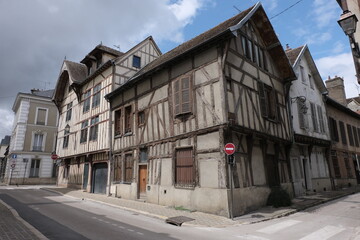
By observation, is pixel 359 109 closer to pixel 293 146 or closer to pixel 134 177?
pixel 293 146

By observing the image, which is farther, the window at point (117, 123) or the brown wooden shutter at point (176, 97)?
the window at point (117, 123)

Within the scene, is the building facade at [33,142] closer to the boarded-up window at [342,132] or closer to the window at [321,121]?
the window at [321,121]

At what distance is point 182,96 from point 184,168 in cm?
302

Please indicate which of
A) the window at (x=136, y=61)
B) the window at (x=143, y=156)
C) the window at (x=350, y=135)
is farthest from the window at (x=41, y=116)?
the window at (x=350, y=135)

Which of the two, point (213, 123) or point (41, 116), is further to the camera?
point (41, 116)

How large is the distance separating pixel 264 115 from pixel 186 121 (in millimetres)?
3635

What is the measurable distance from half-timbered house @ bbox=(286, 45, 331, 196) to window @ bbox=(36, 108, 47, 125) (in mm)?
26413

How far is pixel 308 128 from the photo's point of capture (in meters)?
14.1

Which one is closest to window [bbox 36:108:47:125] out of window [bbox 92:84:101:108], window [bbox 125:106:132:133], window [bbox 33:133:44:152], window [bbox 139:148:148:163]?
window [bbox 33:133:44:152]

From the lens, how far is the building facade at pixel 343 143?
53.1 ft

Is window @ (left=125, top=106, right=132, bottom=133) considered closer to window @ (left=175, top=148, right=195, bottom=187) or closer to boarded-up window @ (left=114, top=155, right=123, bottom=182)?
boarded-up window @ (left=114, top=155, right=123, bottom=182)

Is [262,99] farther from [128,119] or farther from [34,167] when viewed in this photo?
[34,167]

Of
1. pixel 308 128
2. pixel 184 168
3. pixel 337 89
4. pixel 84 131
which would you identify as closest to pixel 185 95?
pixel 184 168

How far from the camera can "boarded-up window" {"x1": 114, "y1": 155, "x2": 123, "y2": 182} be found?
13.6 m
